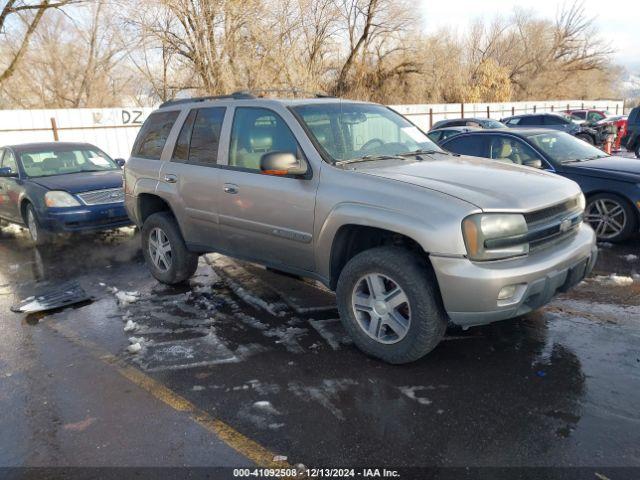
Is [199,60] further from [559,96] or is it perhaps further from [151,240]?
[559,96]

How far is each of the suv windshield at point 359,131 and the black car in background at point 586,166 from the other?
1734 millimetres

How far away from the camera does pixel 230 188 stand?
14.9 feet

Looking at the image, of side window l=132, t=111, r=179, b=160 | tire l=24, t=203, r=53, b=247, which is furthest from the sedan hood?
side window l=132, t=111, r=179, b=160

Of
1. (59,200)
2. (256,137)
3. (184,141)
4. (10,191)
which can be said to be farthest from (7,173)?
(256,137)

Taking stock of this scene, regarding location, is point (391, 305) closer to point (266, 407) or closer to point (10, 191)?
point (266, 407)

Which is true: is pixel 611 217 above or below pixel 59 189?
below

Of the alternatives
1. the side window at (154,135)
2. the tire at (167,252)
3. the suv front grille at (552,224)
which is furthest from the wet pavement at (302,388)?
the side window at (154,135)

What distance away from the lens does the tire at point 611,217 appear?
21.2ft

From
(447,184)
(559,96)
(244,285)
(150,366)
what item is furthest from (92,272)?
(559,96)

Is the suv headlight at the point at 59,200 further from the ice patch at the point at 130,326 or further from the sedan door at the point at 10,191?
the ice patch at the point at 130,326

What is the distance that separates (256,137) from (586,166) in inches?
183

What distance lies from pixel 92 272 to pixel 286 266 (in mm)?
3384

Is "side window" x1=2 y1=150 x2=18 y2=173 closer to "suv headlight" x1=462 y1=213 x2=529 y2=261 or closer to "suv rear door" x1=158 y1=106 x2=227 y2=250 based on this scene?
"suv rear door" x1=158 y1=106 x2=227 y2=250

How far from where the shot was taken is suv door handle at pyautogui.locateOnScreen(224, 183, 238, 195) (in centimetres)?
448
